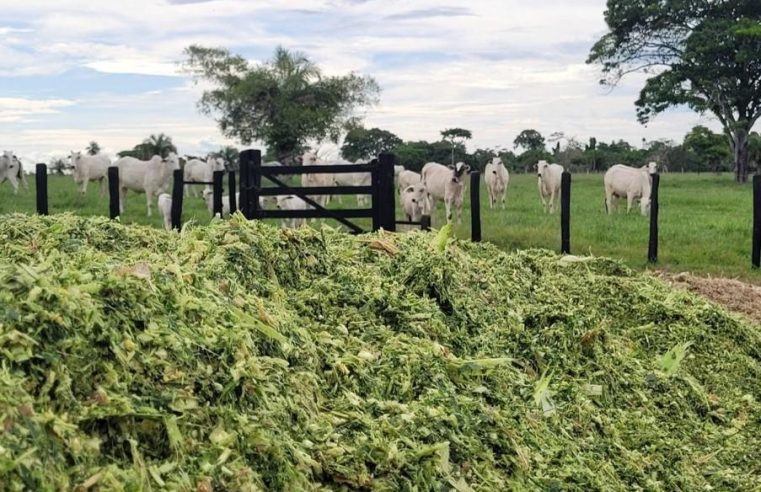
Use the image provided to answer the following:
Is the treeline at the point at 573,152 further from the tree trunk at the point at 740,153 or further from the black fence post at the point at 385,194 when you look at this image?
the black fence post at the point at 385,194

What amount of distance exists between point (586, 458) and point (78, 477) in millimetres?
2140

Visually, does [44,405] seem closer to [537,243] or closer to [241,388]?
[241,388]

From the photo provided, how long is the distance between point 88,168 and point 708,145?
1677 inches

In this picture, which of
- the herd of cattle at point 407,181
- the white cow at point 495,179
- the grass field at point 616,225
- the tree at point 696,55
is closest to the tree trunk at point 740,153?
the tree at point 696,55

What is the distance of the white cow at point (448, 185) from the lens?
1825cm

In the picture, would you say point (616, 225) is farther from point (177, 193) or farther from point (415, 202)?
point (177, 193)

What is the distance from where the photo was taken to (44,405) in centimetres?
→ 221

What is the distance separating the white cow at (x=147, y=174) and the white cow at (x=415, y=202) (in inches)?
237

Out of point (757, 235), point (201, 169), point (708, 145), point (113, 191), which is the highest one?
point (708, 145)

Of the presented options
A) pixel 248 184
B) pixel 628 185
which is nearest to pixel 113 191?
pixel 248 184

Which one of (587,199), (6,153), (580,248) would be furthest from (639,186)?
(6,153)

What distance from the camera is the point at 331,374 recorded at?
128 inches

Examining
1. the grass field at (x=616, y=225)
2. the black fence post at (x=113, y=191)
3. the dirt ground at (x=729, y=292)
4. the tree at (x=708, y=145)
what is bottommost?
the dirt ground at (x=729, y=292)

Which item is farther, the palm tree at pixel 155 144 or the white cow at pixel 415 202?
the palm tree at pixel 155 144
